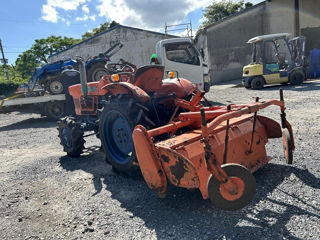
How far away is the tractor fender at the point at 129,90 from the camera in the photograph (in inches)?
124

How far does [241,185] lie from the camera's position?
2.04m

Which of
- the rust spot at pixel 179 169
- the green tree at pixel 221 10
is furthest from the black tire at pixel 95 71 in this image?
the green tree at pixel 221 10

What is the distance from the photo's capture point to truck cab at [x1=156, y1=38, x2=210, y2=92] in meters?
9.30

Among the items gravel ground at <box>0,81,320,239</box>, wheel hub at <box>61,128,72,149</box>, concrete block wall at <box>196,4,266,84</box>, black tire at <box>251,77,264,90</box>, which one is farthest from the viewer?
concrete block wall at <box>196,4,266,84</box>

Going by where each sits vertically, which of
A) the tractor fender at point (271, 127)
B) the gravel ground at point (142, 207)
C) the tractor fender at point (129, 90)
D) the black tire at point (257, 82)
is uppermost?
the tractor fender at point (129, 90)

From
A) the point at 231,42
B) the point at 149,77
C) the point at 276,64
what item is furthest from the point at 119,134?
the point at 231,42

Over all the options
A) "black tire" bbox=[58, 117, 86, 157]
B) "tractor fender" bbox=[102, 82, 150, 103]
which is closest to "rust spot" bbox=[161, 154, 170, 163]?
"tractor fender" bbox=[102, 82, 150, 103]

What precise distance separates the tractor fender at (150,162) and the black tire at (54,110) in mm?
7691

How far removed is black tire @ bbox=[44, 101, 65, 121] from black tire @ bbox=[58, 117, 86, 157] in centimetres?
509

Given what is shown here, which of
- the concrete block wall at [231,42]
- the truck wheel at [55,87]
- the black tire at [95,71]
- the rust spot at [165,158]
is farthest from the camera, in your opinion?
the concrete block wall at [231,42]

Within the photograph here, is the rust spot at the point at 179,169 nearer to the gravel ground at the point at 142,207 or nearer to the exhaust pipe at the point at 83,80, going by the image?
the gravel ground at the point at 142,207

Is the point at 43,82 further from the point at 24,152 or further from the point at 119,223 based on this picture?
the point at 119,223

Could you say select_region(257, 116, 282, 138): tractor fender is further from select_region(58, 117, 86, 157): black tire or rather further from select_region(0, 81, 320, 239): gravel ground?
select_region(58, 117, 86, 157): black tire

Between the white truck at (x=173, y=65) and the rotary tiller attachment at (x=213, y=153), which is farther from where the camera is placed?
the white truck at (x=173, y=65)
